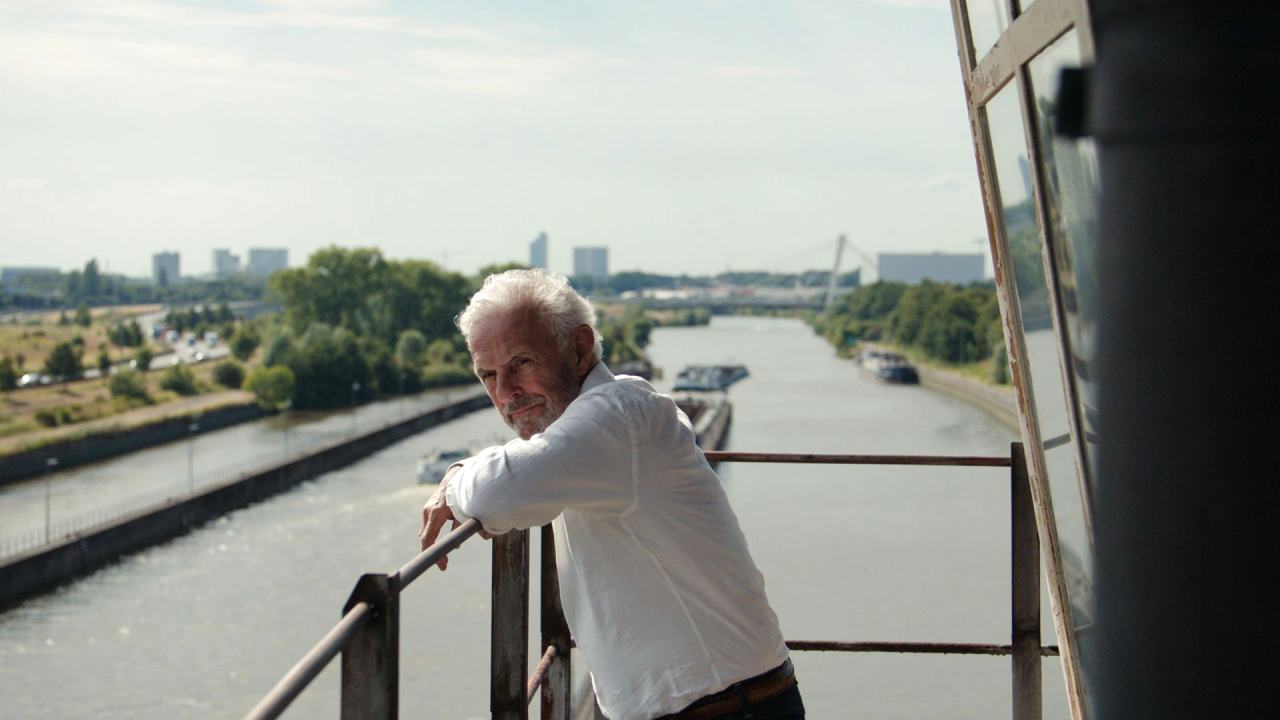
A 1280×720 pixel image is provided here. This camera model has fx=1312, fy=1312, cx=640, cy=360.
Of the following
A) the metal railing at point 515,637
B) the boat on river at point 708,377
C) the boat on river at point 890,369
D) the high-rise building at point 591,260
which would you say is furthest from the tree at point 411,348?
the high-rise building at point 591,260

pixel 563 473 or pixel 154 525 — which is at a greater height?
pixel 563 473

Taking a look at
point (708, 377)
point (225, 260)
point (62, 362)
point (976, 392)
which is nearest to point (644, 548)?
point (976, 392)

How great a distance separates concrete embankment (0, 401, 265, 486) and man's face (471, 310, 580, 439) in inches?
1065

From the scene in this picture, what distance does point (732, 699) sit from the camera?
3.41ft

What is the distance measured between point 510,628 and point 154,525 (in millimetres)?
20379

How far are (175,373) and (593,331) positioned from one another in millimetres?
35553

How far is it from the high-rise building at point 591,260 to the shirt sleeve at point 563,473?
109 m

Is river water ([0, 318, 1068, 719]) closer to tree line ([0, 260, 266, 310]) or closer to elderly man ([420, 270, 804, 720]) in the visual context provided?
elderly man ([420, 270, 804, 720])

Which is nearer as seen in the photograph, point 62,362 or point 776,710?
point 776,710

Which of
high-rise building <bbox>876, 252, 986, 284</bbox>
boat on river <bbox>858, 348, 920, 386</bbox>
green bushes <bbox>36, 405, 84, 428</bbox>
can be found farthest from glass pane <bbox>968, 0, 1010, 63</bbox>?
high-rise building <bbox>876, 252, 986, 284</bbox>

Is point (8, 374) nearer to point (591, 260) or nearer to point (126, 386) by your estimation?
point (126, 386)

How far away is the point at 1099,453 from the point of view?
1042mm

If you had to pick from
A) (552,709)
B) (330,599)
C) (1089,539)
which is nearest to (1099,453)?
(1089,539)

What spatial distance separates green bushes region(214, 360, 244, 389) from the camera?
36.3m
